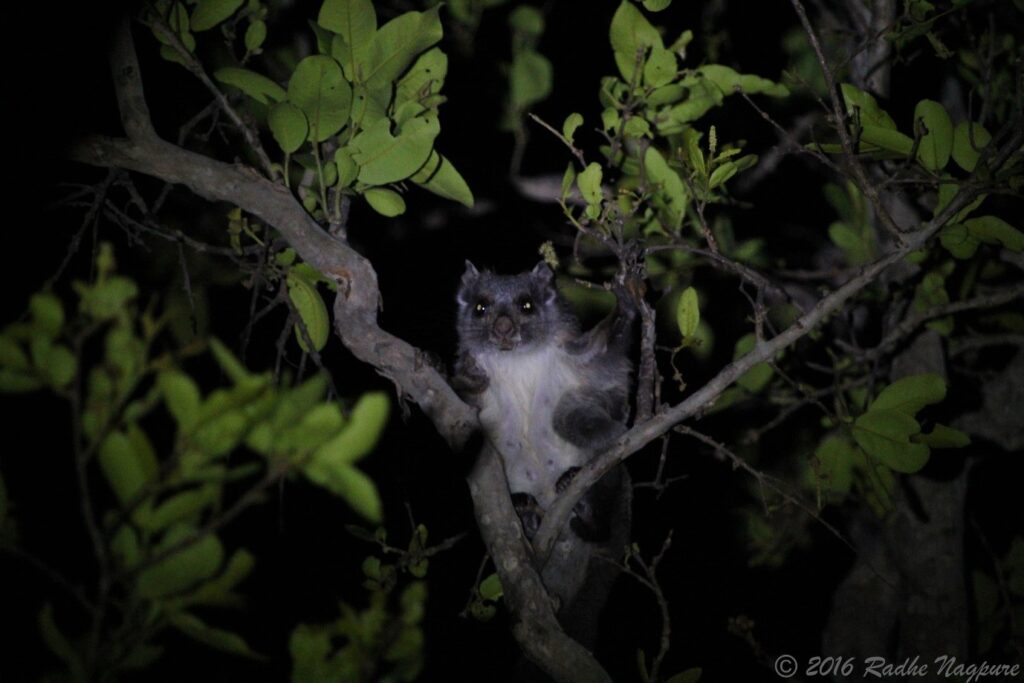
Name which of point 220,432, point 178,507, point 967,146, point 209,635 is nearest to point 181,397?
point 220,432

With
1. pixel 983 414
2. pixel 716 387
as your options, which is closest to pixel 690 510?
pixel 983 414

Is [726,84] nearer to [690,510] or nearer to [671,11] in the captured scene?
[671,11]

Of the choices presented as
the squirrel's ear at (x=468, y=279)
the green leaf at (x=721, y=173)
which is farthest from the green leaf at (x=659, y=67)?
the squirrel's ear at (x=468, y=279)

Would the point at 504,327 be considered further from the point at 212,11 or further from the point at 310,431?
the point at 310,431

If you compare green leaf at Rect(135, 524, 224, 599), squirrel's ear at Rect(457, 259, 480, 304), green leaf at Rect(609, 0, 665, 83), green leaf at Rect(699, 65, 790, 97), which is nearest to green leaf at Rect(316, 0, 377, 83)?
green leaf at Rect(609, 0, 665, 83)

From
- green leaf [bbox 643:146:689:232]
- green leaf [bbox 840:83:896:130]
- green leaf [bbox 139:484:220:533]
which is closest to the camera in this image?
green leaf [bbox 139:484:220:533]

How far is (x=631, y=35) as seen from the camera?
367cm

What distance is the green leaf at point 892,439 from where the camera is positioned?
304 centimetres

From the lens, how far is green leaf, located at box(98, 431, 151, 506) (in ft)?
4.96

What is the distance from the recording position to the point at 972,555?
628cm

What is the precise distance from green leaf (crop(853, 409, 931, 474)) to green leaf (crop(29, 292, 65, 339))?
2.68 meters

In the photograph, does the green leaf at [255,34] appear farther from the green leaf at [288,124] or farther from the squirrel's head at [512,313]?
the squirrel's head at [512,313]

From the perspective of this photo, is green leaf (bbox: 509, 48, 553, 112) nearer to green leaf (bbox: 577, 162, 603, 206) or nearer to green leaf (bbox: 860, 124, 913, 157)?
green leaf (bbox: 577, 162, 603, 206)

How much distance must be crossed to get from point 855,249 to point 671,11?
2.61m
